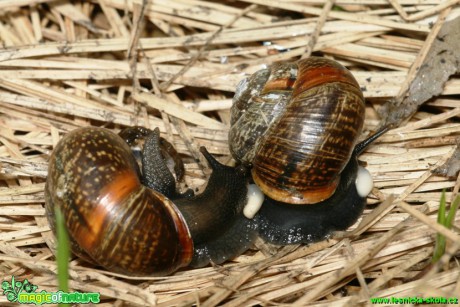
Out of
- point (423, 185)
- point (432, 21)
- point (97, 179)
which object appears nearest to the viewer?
point (97, 179)

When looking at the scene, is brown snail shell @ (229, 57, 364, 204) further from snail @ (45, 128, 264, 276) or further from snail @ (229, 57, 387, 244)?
snail @ (45, 128, 264, 276)

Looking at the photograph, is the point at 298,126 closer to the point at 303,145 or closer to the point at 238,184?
the point at 303,145

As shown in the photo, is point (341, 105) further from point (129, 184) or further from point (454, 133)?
point (129, 184)

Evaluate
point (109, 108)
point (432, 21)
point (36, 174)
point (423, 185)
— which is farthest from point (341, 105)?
point (36, 174)

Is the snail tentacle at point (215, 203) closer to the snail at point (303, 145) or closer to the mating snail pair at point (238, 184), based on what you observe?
the mating snail pair at point (238, 184)

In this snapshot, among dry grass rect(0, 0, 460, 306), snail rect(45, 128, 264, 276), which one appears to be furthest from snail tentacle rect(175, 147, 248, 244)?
dry grass rect(0, 0, 460, 306)
